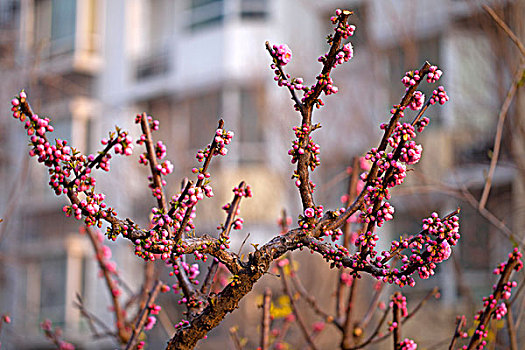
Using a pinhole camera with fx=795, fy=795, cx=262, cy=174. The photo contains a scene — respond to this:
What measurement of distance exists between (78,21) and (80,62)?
1.28 m

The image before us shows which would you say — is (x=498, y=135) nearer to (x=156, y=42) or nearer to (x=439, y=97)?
(x=439, y=97)

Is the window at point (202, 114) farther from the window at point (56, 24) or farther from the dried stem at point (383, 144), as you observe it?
the dried stem at point (383, 144)

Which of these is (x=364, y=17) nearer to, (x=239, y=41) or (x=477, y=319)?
(x=239, y=41)

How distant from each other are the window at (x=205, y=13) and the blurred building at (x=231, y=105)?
36mm

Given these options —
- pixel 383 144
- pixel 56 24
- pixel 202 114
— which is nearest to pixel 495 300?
pixel 383 144

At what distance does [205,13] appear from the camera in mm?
18672

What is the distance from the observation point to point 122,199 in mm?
15609

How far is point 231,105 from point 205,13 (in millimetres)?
2656

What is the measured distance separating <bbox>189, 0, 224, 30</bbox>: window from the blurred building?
36 mm

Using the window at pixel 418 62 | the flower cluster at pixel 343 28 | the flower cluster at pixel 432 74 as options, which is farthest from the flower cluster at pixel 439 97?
the window at pixel 418 62

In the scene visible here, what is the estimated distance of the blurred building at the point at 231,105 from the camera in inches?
484

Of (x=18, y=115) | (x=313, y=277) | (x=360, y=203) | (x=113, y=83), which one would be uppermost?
(x=113, y=83)

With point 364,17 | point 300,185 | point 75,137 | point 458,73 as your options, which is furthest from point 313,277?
point 75,137

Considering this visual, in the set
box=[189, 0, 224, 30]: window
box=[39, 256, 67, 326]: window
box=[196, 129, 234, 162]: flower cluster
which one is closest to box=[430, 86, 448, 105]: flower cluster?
box=[196, 129, 234, 162]: flower cluster
